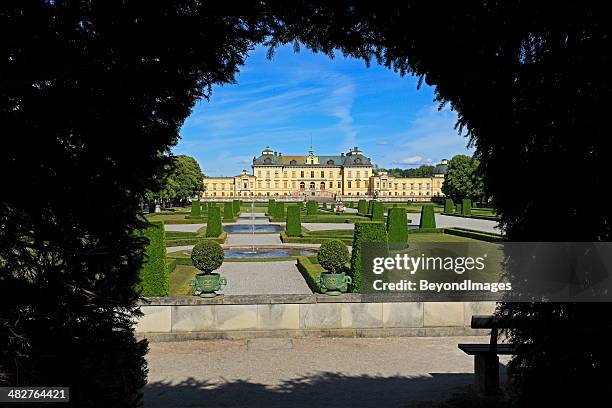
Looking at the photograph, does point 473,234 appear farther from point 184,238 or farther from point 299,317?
point 299,317

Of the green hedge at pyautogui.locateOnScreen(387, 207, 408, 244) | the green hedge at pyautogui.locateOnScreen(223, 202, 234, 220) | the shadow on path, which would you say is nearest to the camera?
the shadow on path

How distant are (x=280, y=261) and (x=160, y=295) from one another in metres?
7.32

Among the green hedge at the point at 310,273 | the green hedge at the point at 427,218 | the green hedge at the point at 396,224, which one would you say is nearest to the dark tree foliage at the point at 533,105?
the green hedge at the point at 310,273

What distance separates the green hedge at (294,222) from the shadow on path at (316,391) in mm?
15794

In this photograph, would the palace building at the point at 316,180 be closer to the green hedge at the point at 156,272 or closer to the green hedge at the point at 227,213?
the green hedge at the point at 227,213

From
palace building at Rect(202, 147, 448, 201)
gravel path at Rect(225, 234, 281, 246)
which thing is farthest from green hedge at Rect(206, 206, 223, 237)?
palace building at Rect(202, 147, 448, 201)

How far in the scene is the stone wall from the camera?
715 cm

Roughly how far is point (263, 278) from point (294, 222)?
943cm

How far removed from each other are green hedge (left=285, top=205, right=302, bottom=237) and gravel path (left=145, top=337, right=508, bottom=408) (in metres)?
14.4

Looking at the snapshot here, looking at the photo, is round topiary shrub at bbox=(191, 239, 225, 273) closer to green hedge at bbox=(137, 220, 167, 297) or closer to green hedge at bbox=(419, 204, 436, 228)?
green hedge at bbox=(137, 220, 167, 297)

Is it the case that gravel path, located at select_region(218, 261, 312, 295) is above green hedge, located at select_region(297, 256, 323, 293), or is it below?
below

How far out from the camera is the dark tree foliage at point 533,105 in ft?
7.09

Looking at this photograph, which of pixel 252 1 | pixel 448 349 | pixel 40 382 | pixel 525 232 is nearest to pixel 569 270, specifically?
pixel 525 232

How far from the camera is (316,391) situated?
5.04 metres
